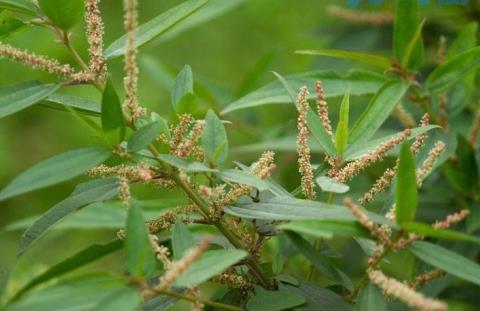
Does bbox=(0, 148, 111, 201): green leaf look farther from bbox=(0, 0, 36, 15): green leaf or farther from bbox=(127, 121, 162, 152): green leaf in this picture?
bbox=(0, 0, 36, 15): green leaf

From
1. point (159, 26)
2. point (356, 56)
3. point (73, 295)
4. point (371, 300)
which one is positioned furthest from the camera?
point (356, 56)

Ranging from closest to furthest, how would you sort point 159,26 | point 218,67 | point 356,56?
point 159,26 → point 356,56 → point 218,67

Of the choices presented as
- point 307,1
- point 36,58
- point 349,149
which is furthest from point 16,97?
point 307,1

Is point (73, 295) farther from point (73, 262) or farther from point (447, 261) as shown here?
point (447, 261)

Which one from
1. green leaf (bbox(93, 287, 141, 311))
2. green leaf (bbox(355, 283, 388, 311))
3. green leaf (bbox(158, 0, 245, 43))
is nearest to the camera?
green leaf (bbox(93, 287, 141, 311))

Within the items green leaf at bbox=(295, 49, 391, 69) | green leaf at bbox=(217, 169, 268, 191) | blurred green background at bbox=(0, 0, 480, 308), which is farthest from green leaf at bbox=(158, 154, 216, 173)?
blurred green background at bbox=(0, 0, 480, 308)

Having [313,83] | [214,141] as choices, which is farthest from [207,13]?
[214,141]

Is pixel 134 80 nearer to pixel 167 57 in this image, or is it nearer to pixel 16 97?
pixel 16 97
